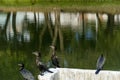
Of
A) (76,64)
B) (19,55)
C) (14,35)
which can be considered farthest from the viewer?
(14,35)

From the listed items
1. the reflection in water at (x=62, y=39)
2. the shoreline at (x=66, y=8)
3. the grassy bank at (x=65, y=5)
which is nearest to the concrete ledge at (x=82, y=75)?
the reflection in water at (x=62, y=39)

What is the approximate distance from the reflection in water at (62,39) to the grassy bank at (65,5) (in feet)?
3.26

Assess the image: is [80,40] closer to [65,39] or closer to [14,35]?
[65,39]

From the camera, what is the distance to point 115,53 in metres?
27.1

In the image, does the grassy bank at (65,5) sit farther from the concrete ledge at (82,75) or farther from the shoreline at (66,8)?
the concrete ledge at (82,75)

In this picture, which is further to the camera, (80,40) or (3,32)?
(3,32)

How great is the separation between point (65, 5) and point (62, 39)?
57.4 ft

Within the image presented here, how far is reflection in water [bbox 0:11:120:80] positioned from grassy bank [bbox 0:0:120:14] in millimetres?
993

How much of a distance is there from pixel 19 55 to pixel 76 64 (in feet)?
14.2

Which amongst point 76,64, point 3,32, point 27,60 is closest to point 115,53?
point 76,64

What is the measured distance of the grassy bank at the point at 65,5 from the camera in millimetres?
45438

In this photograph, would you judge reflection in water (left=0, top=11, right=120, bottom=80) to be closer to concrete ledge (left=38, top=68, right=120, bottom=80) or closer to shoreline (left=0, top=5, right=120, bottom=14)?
shoreline (left=0, top=5, right=120, bottom=14)

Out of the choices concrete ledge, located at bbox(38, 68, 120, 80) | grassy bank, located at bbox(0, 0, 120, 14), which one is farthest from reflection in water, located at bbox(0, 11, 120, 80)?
concrete ledge, located at bbox(38, 68, 120, 80)

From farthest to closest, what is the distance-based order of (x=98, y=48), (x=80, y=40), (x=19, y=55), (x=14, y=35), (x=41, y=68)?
(x=14, y=35) → (x=80, y=40) → (x=98, y=48) → (x=19, y=55) → (x=41, y=68)
